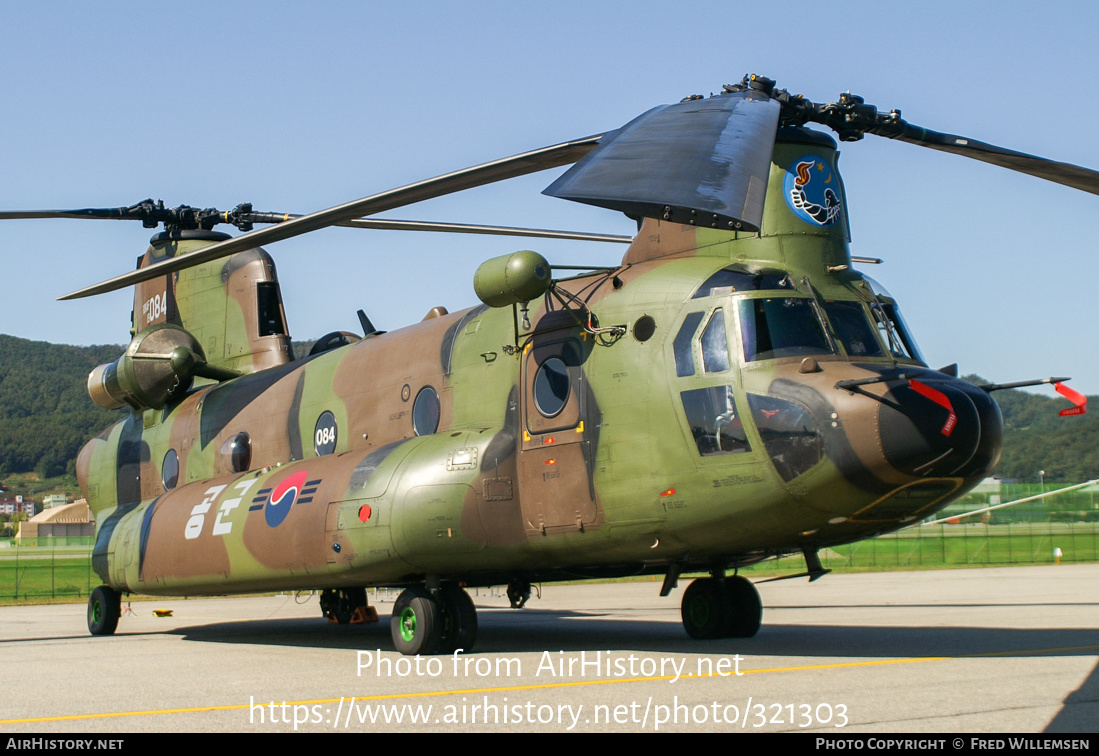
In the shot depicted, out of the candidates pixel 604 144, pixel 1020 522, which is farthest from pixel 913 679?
pixel 1020 522

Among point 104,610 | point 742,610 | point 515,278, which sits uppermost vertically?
point 515,278

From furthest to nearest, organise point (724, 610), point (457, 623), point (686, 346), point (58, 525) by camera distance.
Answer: point (58, 525), point (724, 610), point (457, 623), point (686, 346)

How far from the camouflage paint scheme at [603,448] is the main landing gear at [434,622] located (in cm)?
22

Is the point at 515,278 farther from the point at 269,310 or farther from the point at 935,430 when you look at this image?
the point at 269,310

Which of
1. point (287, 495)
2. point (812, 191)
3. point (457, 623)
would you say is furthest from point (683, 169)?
point (287, 495)

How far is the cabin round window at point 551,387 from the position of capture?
1148 centimetres

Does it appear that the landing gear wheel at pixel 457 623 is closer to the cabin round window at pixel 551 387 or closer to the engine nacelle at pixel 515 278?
the cabin round window at pixel 551 387

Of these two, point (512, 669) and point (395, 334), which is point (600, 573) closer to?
point (512, 669)

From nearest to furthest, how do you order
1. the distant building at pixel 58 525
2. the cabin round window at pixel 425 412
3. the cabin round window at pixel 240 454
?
1. the cabin round window at pixel 425 412
2. the cabin round window at pixel 240 454
3. the distant building at pixel 58 525

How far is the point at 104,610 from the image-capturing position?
17.5m

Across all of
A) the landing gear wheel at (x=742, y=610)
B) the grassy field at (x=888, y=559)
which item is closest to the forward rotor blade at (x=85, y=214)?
the landing gear wheel at (x=742, y=610)

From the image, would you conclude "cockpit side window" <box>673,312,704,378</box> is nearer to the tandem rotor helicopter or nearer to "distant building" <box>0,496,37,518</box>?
the tandem rotor helicopter

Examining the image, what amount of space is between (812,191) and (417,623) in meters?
6.12

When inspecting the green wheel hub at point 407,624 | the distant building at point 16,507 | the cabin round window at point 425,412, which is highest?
the cabin round window at point 425,412
